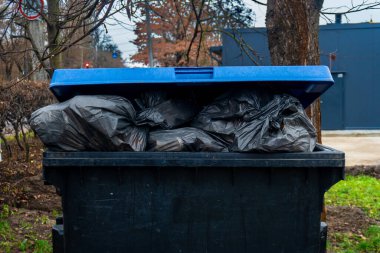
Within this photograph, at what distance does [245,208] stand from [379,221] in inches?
142

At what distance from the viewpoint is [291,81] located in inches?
119

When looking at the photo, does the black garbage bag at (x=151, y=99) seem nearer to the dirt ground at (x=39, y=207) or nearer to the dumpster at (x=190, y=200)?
the dumpster at (x=190, y=200)

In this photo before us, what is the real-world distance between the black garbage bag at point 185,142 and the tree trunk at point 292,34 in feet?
6.61

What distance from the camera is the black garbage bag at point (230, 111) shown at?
3.02 meters

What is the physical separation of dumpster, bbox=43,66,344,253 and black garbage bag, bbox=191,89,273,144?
30 centimetres

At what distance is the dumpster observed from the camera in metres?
2.80

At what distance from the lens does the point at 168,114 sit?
3.14 meters

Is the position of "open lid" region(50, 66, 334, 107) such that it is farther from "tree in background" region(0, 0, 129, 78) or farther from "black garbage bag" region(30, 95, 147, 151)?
"tree in background" region(0, 0, 129, 78)

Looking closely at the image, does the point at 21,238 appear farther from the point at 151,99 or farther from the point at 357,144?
the point at 357,144

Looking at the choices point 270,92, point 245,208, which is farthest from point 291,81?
point 245,208

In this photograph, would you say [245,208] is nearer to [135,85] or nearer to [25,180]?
[135,85]

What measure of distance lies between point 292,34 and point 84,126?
2590 mm

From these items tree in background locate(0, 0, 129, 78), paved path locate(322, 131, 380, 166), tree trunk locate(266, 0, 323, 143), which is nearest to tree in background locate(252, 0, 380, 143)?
tree trunk locate(266, 0, 323, 143)

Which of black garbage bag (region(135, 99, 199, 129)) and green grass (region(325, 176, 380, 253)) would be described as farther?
green grass (region(325, 176, 380, 253))
